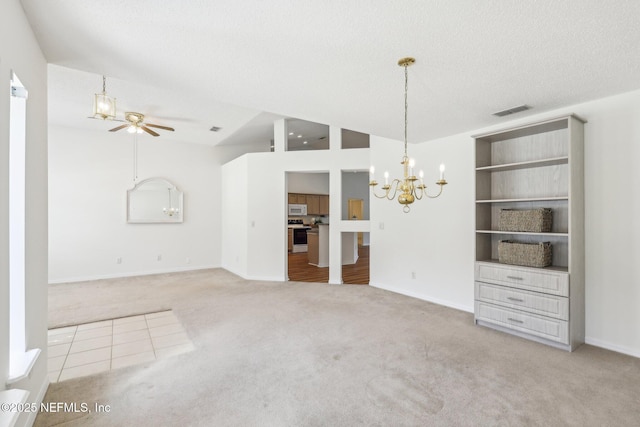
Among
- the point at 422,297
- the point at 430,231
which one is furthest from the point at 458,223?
the point at 422,297

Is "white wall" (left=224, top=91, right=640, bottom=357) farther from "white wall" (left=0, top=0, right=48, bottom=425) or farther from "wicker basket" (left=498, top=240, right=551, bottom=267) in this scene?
"white wall" (left=0, top=0, right=48, bottom=425)

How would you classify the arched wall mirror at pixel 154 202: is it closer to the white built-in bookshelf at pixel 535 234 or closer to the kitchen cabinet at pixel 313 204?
the kitchen cabinet at pixel 313 204

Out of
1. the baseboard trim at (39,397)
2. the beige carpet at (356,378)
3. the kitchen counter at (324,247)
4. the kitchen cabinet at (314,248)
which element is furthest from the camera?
the kitchen cabinet at (314,248)

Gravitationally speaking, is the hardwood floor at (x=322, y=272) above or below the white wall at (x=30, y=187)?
below

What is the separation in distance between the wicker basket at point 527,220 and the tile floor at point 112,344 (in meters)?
3.45

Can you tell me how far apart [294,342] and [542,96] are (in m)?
3.25

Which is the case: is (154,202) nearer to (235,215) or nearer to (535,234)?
(235,215)

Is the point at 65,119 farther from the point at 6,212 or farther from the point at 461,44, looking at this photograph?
the point at 461,44

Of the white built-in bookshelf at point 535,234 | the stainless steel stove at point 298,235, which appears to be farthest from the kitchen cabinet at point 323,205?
the white built-in bookshelf at point 535,234

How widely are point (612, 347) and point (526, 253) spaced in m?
1.05

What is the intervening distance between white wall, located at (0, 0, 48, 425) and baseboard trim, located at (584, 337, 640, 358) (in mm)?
4299

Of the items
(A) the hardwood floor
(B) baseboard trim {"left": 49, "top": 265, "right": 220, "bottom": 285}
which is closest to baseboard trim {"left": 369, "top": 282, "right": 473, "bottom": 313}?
(A) the hardwood floor

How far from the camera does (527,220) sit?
330cm

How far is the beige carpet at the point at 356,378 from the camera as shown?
6.56 feet
